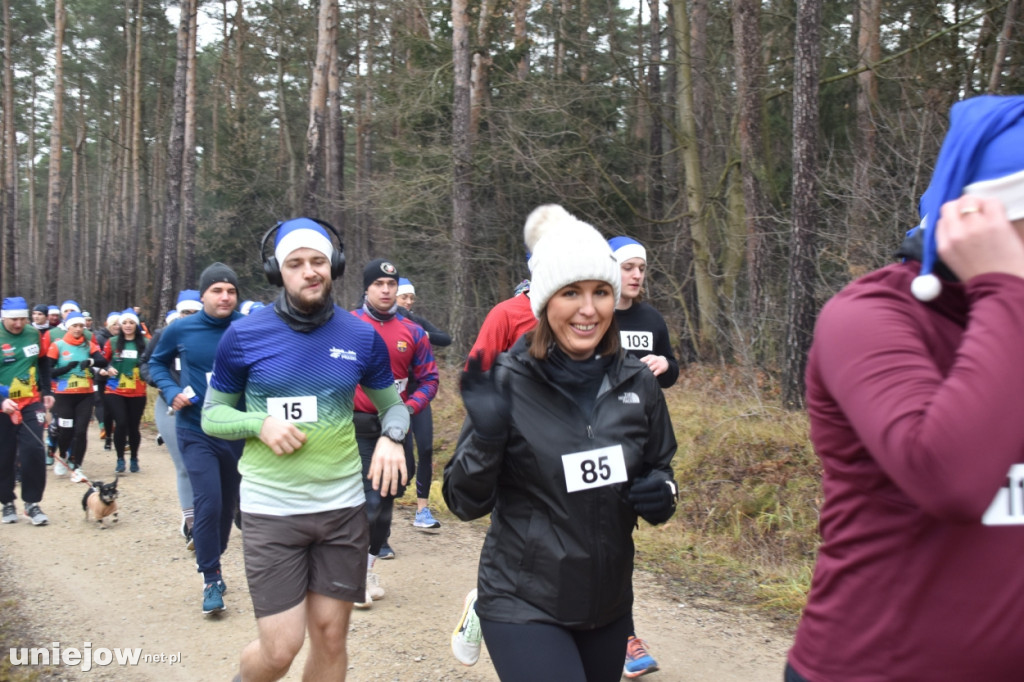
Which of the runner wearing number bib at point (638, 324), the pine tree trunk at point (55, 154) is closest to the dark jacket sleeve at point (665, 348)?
the runner wearing number bib at point (638, 324)

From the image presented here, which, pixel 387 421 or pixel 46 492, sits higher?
pixel 387 421

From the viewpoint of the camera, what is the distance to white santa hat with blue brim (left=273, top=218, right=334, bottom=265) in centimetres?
403

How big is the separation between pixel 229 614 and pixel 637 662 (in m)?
3.13

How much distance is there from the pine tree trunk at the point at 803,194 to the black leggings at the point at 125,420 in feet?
29.9

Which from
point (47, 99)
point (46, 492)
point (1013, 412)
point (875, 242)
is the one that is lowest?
point (46, 492)

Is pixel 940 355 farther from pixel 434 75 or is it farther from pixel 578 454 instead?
pixel 434 75

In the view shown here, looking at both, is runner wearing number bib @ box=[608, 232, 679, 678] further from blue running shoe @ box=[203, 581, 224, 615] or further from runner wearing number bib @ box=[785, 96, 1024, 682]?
runner wearing number bib @ box=[785, 96, 1024, 682]

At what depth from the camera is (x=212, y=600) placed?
616 centimetres

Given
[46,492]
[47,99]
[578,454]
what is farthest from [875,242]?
[47,99]

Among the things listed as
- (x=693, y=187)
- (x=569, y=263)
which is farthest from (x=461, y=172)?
(x=569, y=263)

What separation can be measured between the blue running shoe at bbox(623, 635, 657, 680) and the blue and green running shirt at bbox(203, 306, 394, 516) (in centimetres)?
198

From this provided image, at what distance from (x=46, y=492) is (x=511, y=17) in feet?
48.9

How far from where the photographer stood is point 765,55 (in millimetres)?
17719

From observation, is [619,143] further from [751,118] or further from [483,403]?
[483,403]
